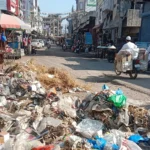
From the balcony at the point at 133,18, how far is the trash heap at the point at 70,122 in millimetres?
15692

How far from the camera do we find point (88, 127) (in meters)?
4.34

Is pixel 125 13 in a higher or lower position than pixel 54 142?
higher

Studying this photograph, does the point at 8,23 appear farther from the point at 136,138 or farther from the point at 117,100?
the point at 136,138

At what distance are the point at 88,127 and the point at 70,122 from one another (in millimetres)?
409

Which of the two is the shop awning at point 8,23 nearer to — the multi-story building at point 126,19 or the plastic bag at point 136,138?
the multi-story building at point 126,19

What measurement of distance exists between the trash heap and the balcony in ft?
51.5

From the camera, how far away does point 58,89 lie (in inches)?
284

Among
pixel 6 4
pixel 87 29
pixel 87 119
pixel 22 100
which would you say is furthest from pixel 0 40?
pixel 87 29

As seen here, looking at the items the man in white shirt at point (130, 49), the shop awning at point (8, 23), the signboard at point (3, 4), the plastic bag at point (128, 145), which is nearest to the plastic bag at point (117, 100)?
the plastic bag at point (128, 145)

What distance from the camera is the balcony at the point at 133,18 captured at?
20.0 meters

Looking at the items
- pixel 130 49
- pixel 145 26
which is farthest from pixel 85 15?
pixel 130 49

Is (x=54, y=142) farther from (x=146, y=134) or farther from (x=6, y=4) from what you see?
(x=6, y=4)

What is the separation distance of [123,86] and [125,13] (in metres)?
13.7

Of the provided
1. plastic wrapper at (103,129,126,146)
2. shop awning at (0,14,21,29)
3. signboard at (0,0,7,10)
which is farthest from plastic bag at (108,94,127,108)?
signboard at (0,0,7,10)
